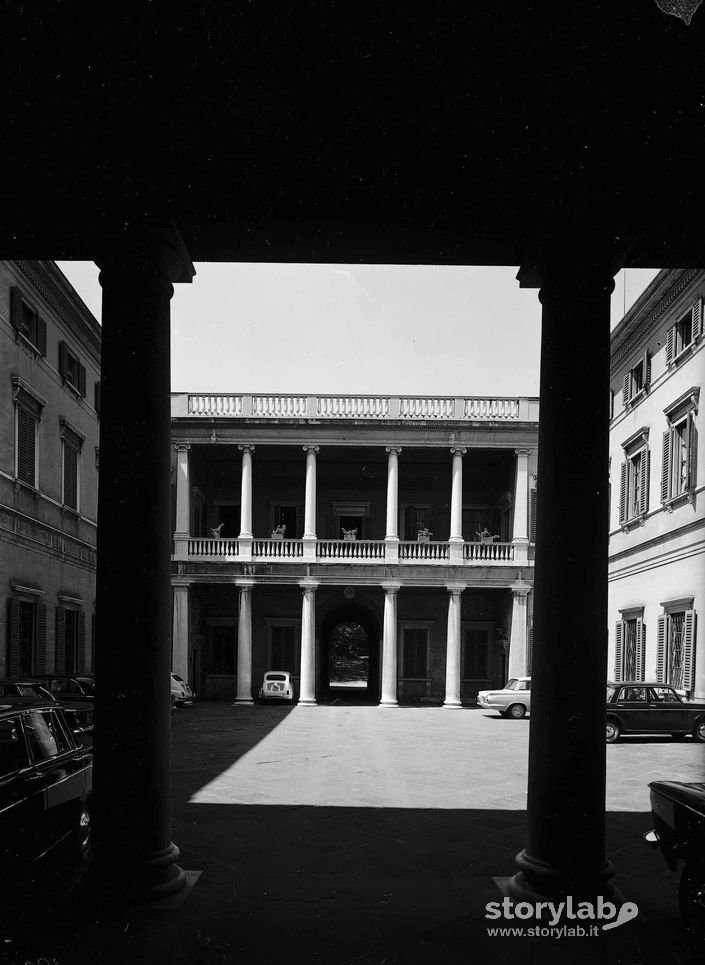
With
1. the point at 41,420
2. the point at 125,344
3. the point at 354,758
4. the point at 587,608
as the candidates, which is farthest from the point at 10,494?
the point at 587,608

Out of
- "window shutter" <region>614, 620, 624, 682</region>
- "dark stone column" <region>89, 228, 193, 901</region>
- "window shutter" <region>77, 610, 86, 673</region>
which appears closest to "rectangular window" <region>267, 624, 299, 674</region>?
"window shutter" <region>77, 610, 86, 673</region>

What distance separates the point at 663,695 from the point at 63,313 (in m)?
16.4

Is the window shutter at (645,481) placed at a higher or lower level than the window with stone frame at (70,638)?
higher

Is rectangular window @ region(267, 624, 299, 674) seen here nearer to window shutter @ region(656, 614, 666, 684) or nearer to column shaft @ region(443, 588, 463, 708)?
column shaft @ region(443, 588, 463, 708)

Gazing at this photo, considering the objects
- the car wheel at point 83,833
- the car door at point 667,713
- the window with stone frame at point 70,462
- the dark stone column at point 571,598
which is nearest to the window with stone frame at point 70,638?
the window with stone frame at point 70,462

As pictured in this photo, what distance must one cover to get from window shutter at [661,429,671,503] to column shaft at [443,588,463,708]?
9.94 meters

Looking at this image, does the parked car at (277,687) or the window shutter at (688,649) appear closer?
the window shutter at (688,649)

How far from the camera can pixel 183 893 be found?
6414 millimetres

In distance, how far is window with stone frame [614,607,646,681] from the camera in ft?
77.6

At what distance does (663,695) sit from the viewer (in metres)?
20.0

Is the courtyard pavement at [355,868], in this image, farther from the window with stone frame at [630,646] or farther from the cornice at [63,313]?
the cornice at [63,313]

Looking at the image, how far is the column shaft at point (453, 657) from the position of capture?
98.9 feet

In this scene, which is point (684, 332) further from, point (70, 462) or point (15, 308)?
point (70, 462)

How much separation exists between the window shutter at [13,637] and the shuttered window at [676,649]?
14.1 m
